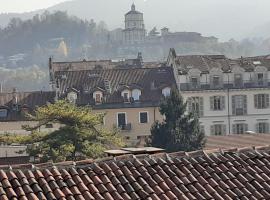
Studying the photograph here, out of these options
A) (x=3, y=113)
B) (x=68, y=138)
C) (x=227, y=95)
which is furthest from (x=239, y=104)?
(x=68, y=138)

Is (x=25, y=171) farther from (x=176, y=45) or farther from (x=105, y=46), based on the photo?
(x=105, y=46)

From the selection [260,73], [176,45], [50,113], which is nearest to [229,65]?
[260,73]

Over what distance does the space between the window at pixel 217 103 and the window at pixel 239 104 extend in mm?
865

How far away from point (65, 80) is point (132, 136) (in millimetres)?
7235

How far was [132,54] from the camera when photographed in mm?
178125

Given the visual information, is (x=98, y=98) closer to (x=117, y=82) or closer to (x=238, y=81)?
(x=117, y=82)

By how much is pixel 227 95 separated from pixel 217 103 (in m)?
1.00

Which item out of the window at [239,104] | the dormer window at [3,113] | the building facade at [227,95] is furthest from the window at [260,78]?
the dormer window at [3,113]

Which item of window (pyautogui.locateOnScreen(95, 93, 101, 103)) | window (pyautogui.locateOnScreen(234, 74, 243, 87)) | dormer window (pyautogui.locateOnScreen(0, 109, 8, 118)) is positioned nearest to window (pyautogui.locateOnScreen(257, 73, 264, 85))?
window (pyautogui.locateOnScreen(234, 74, 243, 87))

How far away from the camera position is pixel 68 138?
Result: 35250mm

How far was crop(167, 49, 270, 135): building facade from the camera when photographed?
185ft

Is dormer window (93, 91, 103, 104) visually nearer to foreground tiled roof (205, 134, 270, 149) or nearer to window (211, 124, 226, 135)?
window (211, 124, 226, 135)

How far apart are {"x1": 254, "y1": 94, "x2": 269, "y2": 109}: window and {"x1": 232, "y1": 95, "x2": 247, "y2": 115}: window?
Answer: 2.83ft

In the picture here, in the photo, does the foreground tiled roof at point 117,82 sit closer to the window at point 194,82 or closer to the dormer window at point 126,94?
the dormer window at point 126,94
